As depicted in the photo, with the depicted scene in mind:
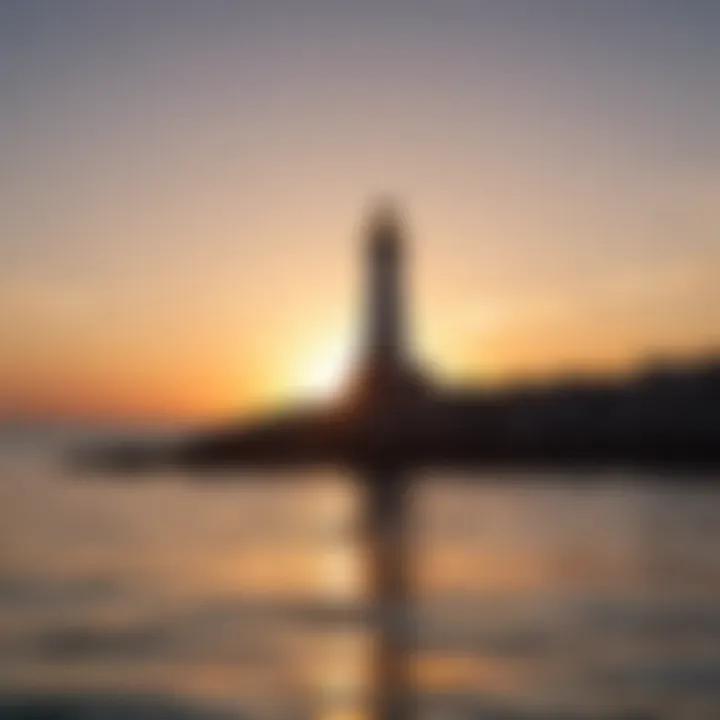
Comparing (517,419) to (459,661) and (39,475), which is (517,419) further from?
(459,661)

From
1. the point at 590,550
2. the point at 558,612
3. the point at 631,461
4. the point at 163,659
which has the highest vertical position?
the point at 631,461

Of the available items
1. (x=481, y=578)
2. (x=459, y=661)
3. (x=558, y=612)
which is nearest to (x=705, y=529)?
(x=481, y=578)

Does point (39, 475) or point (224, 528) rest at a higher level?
point (39, 475)

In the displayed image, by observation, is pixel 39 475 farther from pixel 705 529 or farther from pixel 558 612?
pixel 558 612

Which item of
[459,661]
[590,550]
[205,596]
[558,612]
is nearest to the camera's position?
[459,661]

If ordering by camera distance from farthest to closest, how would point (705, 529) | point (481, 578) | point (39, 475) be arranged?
point (39, 475), point (705, 529), point (481, 578)

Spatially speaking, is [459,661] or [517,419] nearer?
[459,661]
